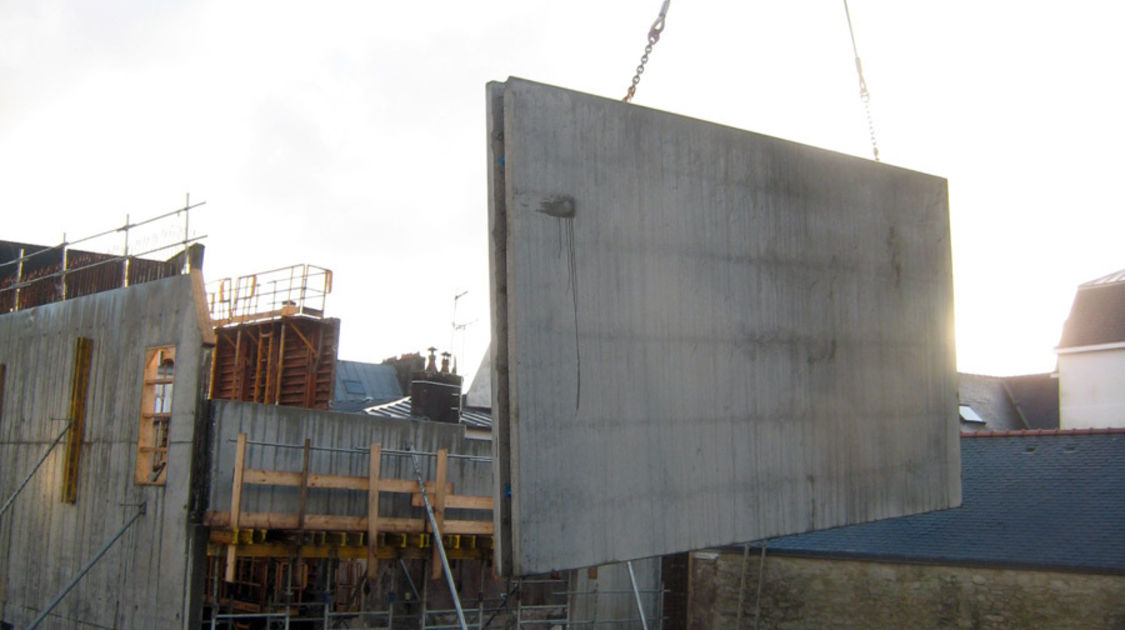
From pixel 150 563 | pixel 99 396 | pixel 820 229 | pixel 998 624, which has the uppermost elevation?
pixel 820 229

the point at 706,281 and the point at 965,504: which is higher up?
the point at 706,281

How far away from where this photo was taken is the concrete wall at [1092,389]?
32.8 meters

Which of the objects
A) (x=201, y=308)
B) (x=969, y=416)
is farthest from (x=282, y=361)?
(x=969, y=416)

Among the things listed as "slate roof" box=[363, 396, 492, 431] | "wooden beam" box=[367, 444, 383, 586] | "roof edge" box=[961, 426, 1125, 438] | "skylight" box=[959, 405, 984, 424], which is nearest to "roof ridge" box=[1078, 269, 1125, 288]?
"skylight" box=[959, 405, 984, 424]

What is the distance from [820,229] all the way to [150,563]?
32.3 feet

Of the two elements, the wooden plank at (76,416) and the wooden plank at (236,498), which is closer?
the wooden plank at (236,498)

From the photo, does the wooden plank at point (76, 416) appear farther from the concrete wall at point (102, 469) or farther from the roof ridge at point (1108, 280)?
the roof ridge at point (1108, 280)

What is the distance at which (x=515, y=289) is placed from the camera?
22.1ft

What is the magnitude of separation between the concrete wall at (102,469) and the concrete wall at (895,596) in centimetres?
1227

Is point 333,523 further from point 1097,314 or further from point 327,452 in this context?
point 1097,314

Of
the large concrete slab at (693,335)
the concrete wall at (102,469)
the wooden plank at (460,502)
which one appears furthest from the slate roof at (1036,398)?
the concrete wall at (102,469)

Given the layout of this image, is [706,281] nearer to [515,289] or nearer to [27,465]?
[515,289]

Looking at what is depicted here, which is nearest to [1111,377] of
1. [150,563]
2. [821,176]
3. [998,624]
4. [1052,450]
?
[1052,450]

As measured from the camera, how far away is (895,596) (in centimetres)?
1822
